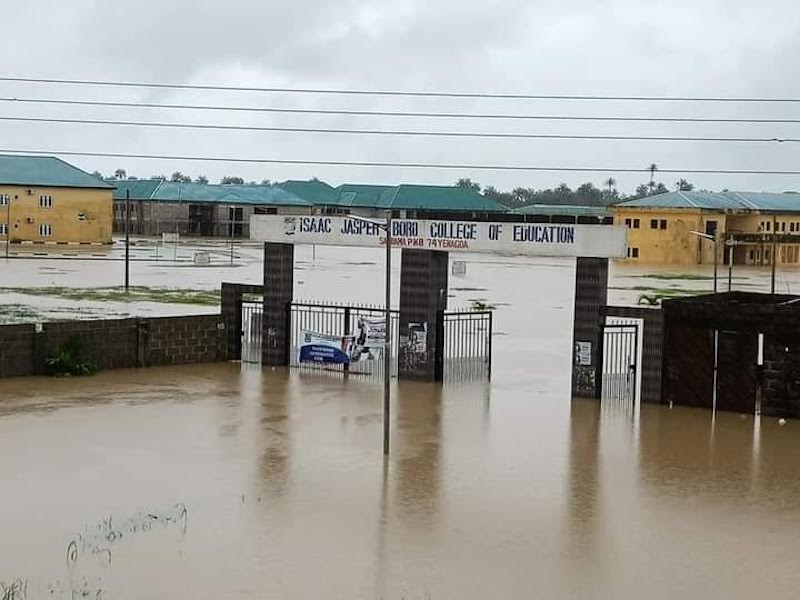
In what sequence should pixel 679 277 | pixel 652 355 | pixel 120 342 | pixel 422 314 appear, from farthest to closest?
1. pixel 679 277
2. pixel 120 342
3. pixel 422 314
4. pixel 652 355

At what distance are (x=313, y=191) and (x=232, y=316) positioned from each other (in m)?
104

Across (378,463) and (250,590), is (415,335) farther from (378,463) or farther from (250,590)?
(250,590)

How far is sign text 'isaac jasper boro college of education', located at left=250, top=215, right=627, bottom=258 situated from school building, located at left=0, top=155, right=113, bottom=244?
63.1 metres

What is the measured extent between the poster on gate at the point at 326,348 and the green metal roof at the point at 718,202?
61.6m

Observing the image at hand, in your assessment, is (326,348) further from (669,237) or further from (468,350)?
(669,237)

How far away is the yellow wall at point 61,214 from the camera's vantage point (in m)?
89.2

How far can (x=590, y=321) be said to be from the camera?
25438mm

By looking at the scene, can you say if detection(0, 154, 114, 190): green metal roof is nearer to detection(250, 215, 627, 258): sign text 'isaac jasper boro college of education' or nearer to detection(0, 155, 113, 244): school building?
detection(0, 155, 113, 244): school building

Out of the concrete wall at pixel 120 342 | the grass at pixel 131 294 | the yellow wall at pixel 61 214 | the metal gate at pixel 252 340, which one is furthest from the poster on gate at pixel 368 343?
the yellow wall at pixel 61 214

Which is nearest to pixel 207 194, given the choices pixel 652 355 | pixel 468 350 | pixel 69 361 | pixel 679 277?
pixel 679 277

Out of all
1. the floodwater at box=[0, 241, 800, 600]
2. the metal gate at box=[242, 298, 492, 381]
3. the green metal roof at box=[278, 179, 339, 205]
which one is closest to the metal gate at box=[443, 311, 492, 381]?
the metal gate at box=[242, 298, 492, 381]

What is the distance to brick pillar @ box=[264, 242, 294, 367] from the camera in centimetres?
2942

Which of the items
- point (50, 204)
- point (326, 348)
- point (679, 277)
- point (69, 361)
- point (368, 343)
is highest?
point (50, 204)

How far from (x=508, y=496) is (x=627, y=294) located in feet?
133
